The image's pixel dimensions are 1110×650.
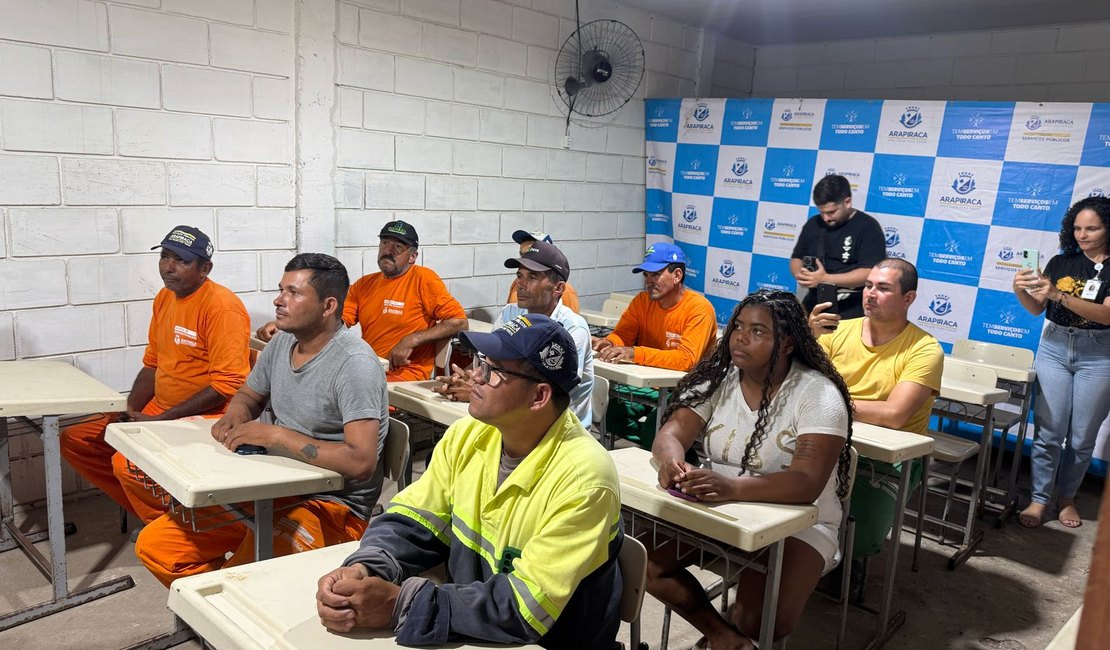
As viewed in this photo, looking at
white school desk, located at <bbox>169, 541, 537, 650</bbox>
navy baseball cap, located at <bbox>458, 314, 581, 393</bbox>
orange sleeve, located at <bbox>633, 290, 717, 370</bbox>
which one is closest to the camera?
white school desk, located at <bbox>169, 541, 537, 650</bbox>

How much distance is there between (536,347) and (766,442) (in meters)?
0.92

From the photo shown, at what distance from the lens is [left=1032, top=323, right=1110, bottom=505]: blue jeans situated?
360 cm

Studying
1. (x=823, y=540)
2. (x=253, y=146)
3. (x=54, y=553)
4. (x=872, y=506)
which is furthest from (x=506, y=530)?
(x=253, y=146)

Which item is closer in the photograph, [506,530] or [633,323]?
[506,530]

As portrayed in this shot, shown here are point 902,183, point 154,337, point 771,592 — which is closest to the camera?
point 771,592

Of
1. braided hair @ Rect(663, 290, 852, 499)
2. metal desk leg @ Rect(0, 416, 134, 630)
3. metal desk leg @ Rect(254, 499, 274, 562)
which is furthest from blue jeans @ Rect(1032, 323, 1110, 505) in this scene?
metal desk leg @ Rect(0, 416, 134, 630)

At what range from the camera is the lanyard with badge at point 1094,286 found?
11.6ft

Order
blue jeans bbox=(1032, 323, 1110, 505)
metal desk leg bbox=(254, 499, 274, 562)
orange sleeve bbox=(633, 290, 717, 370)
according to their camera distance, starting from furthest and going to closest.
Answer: blue jeans bbox=(1032, 323, 1110, 505), orange sleeve bbox=(633, 290, 717, 370), metal desk leg bbox=(254, 499, 274, 562)

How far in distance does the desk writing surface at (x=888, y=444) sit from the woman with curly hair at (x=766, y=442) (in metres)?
0.25

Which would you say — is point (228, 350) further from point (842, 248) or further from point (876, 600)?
point (842, 248)

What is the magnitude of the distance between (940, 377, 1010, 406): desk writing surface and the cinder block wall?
274 centimetres

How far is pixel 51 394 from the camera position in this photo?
97.2 inches

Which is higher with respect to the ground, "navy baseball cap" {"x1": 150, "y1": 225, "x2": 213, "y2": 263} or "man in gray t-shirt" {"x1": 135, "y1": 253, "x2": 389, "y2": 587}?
"navy baseball cap" {"x1": 150, "y1": 225, "x2": 213, "y2": 263}

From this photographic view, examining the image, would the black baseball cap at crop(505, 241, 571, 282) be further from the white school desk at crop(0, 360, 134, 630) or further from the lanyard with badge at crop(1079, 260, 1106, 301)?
the lanyard with badge at crop(1079, 260, 1106, 301)
